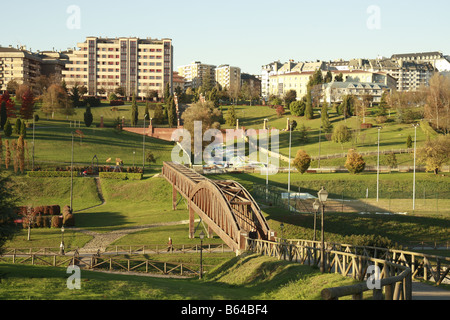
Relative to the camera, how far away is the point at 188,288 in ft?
66.8

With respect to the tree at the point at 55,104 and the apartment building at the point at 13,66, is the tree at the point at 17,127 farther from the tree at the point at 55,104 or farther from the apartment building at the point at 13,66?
the apartment building at the point at 13,66

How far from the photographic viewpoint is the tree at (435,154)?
Answer: 66.2m

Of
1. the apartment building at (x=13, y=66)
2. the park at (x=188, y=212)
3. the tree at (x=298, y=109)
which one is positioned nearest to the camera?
the park at (x=188, y=212)

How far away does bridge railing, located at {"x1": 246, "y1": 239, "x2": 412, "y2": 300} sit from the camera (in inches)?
461

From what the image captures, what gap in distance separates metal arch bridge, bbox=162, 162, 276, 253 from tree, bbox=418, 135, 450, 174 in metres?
35.0

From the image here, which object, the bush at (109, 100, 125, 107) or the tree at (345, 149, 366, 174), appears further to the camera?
the bush at (109, 100, 125, 107)

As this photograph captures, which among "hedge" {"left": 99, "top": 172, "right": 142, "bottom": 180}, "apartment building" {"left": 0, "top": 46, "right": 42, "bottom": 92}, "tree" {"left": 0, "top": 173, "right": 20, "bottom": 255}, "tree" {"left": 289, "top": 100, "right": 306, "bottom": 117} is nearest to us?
"tree" {"left": 0, "top": 173, "right": 20, "bottom": 255}

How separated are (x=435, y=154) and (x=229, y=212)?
1721 inches

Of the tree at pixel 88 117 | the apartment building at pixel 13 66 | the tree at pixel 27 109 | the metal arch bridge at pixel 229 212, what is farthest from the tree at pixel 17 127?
the apartment building at pixel 13 66

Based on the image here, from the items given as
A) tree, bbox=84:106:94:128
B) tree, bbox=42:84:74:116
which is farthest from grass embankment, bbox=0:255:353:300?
tree, bbox=42:84:74:116

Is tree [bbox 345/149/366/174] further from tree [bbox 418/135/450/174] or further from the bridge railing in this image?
the bridge railing

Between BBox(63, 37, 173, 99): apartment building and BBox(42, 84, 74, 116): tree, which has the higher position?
BBox(63, 37, 173, 99): apartment building

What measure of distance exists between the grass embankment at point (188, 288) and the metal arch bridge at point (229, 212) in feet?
22.2
